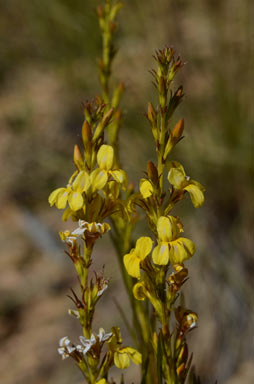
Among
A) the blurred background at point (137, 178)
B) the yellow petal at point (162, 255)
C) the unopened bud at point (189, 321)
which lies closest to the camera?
the yellow petal at point (162, 255)

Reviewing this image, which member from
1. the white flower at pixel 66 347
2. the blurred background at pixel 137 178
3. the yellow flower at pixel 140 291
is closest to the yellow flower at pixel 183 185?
the yellow flower at pixel 140 291

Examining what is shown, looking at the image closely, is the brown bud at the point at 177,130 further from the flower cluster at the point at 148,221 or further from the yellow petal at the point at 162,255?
the yellow petal at the point at 162,255

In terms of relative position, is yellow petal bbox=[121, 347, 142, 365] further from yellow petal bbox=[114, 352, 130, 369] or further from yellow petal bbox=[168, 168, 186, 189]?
yellow petal bbox=[168, 168, 186, 189]

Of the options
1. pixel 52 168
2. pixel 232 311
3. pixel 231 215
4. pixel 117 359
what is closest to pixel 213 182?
pixel 231 215

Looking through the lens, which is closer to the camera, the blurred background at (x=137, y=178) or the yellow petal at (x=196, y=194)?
the yellow petal at (x=196, y=194)

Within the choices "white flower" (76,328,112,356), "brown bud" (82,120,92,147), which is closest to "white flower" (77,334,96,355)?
"white flower" (76,328,112,356)

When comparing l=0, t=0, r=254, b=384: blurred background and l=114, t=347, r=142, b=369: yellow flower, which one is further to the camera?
l=0, t=0, r=254, b=384: blurred background
